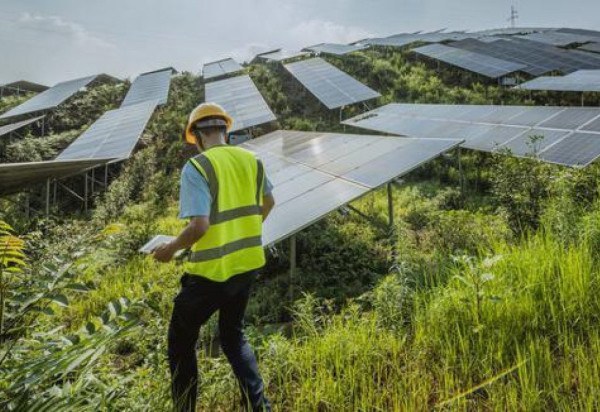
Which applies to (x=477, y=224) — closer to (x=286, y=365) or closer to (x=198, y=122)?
(x=286, y=365)

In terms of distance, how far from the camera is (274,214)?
5887mm

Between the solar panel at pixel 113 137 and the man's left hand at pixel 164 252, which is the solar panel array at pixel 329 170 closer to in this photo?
the man's left hand at pixel 164 252

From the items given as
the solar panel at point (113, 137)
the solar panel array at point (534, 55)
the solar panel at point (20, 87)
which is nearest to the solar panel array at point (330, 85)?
the solar panel at point (113, 137)

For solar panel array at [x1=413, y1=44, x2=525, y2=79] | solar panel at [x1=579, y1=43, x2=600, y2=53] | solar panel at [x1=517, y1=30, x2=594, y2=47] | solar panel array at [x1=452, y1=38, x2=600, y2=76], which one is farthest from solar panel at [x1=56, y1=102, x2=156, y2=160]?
solar panel at [x1=579, y1=43, x2=600, y2=53]

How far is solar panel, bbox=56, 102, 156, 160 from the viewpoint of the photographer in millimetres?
11477

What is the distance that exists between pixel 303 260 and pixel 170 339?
4389mm

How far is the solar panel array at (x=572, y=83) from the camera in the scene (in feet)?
42.7

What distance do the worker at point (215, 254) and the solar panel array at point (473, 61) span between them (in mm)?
16387

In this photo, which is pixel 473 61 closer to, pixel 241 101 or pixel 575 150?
pixel 241 101

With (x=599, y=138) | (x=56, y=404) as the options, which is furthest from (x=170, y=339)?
(x=599, y=138)

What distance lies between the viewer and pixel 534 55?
20141 mm

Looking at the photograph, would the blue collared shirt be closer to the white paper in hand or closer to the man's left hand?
the man's left hand

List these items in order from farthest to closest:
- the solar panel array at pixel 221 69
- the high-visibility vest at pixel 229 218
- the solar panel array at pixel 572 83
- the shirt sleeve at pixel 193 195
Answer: the solar panel array at pixel 221 69
the solar panel array at pixel 572 83
the high-visibility vest at pixel 229 218
the shirt sleeve at pixel 193 195

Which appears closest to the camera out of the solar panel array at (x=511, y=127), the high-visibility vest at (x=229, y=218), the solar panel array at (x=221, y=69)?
the high-visibility vest at (x=229, y=218)
